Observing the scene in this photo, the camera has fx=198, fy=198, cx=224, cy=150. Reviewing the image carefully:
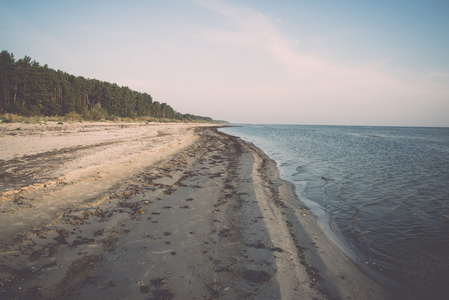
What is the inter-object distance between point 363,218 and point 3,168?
1290 cm

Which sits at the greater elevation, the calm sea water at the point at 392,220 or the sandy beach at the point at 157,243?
the sandy beach at the point at 157,243

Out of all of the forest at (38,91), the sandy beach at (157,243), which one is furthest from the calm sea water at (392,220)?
the forest at (38,91)

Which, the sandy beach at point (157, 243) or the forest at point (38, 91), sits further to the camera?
the forest at point (38, 91)

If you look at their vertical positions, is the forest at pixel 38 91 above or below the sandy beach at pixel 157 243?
above

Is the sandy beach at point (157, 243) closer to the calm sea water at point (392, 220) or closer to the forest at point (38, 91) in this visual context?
the calm sea water at point (392, 220)

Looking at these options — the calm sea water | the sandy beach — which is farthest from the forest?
the calm sea water

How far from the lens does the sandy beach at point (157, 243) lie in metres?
2.85

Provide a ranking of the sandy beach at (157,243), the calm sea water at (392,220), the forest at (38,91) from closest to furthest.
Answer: the sandy beach at (157,243) → the calm sea water at (392,220) → the forest at (38,91)

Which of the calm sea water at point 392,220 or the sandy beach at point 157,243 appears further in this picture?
the calm sea water at point 392,220

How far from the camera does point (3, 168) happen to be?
751 cm

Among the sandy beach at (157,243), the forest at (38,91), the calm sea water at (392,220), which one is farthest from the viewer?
the forest at (38,91)

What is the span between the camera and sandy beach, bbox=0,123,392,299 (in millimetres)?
2852

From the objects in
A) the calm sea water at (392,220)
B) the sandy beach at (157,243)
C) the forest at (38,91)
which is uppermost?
the forest at (38,91)

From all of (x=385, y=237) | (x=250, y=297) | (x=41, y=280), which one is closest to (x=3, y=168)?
(x=41, y=280)
